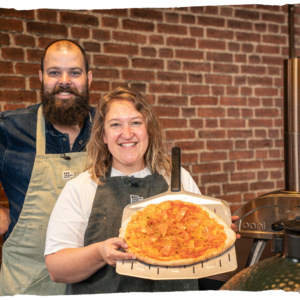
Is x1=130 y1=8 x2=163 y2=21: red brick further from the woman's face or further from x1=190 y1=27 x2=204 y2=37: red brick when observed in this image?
the woman's face

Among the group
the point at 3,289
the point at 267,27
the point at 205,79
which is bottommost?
the point at 3,289

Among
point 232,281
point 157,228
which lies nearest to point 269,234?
point 157,228

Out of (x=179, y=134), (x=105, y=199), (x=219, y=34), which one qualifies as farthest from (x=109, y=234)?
(x=219, y=34)

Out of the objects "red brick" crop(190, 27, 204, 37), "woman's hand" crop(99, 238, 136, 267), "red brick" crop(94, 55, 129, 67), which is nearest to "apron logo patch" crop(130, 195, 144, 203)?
"woman's hand" crop(99, 238, 136, 267)

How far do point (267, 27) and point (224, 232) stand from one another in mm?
1814

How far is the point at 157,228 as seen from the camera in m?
0.92

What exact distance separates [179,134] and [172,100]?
0.72 feet

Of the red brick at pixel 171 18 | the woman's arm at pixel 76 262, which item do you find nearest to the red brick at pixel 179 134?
the red brick at pixel 171 18

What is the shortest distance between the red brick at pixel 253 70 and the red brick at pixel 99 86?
96 centimetres

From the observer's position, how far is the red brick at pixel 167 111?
2014mm

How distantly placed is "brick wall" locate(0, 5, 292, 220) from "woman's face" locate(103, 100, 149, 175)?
909mm

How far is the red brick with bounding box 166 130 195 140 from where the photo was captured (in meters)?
2.03

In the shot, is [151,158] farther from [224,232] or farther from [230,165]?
[230,165]

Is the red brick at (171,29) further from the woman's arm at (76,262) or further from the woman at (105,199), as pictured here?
the woman's arm at (76,262)
